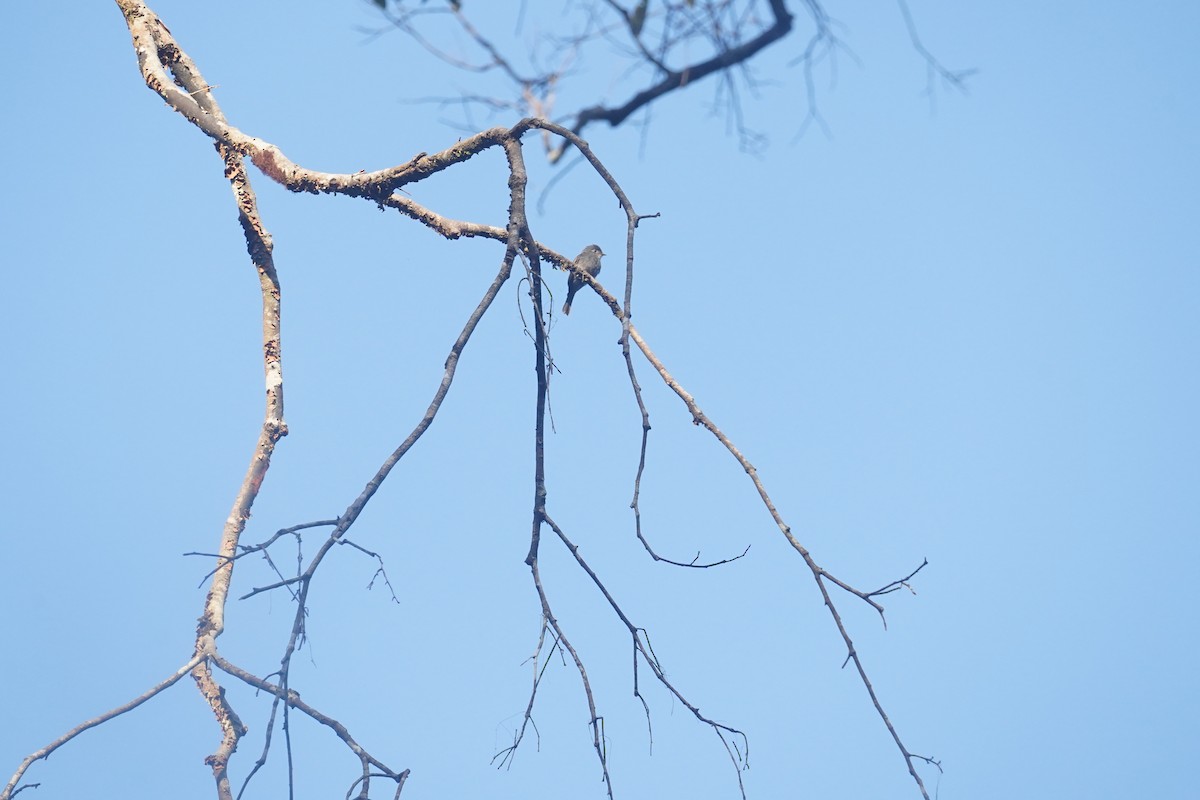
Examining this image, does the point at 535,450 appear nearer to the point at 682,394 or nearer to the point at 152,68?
the point at 682,394

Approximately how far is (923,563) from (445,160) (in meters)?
0.71

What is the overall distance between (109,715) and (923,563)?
924 mm

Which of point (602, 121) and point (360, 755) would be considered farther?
point (602, 121)

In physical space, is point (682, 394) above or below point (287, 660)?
above

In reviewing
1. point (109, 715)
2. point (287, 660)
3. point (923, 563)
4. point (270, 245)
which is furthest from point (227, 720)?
point (923, 563)

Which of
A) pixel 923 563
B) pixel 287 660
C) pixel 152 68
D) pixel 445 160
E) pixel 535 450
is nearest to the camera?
pixel 287 660

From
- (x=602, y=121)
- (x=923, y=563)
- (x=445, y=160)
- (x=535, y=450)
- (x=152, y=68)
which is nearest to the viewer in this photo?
(x=923, y=563)

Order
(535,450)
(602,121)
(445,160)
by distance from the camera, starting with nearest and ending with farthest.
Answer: (535,450) → (445,160) → (602,121)

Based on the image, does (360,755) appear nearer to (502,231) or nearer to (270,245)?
(502,231)

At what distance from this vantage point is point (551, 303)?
41.6 inches

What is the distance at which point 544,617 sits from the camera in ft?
3.28

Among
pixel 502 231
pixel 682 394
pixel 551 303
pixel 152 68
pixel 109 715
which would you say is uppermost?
pixel 152 68

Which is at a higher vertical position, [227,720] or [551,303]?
[551,303]

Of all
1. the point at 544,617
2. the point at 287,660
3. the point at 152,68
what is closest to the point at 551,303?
the point at 544,617
